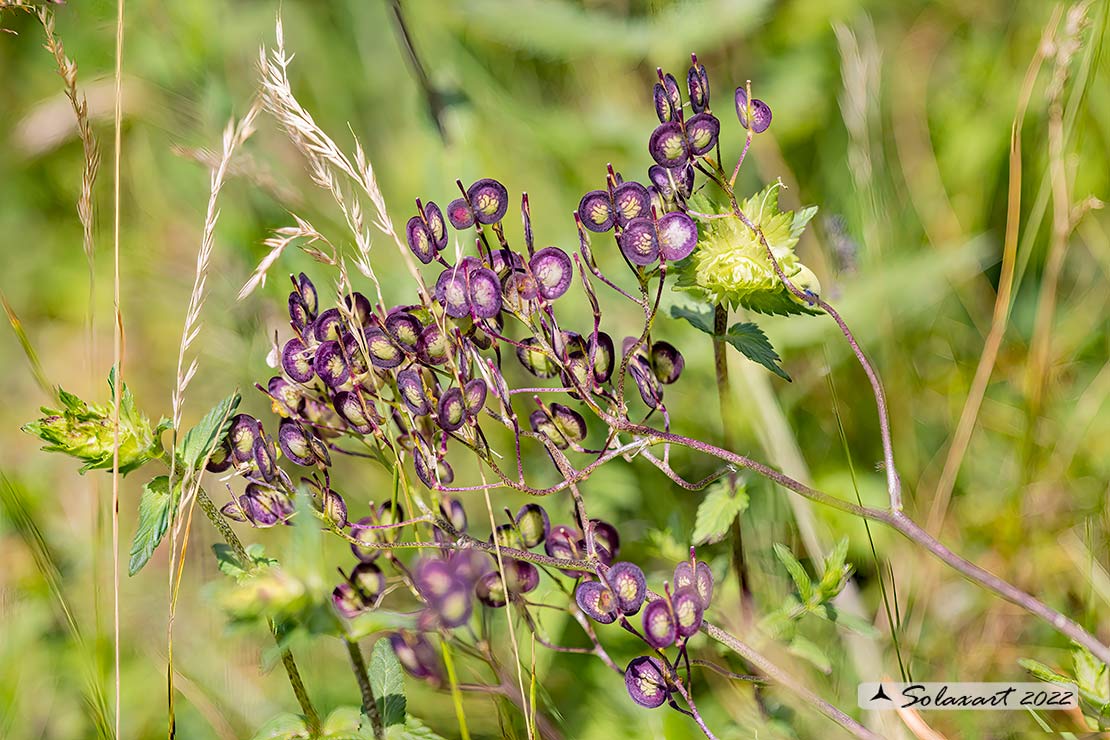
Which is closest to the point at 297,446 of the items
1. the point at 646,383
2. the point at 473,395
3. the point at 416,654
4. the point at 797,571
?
the point at 473,395

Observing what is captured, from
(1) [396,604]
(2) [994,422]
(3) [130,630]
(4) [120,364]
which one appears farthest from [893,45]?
(3) [130,630]

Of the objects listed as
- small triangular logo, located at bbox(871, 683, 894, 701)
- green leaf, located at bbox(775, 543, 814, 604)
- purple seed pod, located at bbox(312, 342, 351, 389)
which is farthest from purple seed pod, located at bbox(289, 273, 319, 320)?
small triangular logo, located at bbox(871, 683, 894, 701)

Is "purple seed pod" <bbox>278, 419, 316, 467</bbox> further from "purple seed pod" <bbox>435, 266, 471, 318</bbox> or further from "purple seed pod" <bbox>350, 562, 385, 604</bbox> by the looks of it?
"purple seed pod" <bbox>435, 266, 471, 318</bbox>

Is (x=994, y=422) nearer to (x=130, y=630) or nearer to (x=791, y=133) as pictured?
(x=791, y=133)

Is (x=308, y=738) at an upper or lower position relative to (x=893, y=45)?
lower

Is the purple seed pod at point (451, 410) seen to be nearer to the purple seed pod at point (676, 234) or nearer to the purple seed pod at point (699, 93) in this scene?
the purple seed pod at point (676, 234)

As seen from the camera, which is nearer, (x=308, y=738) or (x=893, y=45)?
(x=308, y=738)

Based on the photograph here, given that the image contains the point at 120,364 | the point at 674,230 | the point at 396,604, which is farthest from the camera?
the point at 396,604

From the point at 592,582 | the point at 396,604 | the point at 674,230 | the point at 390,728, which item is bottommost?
the point at 390,728
